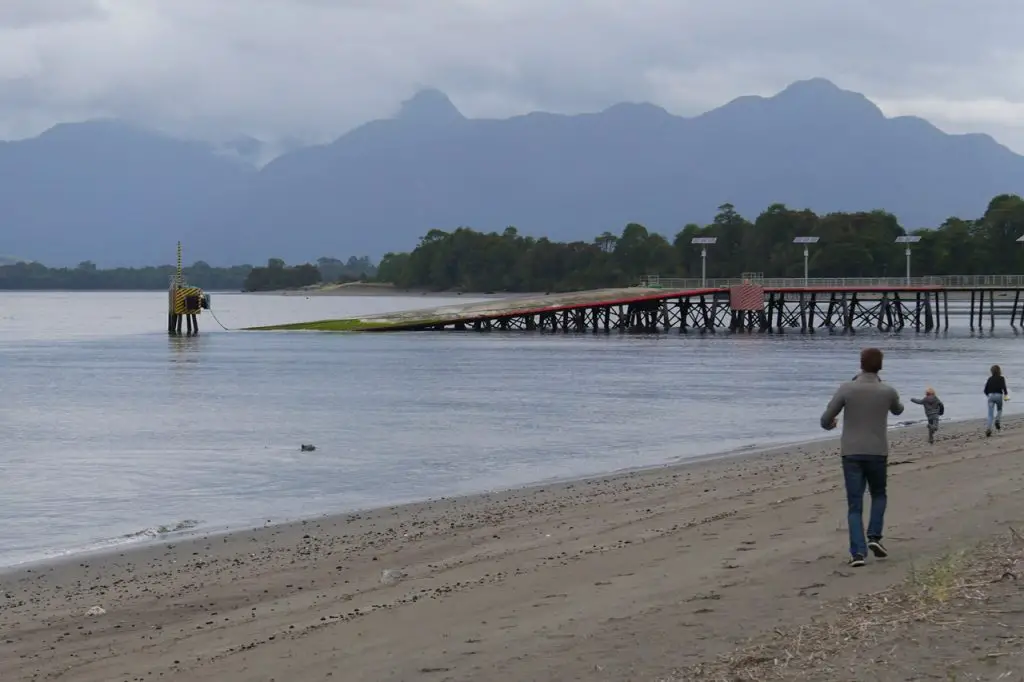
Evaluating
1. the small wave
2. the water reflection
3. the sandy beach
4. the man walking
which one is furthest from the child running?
the water reflection

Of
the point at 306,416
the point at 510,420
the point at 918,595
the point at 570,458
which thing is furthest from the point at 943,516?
the point at 306,416

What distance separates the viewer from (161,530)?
61.1 ft

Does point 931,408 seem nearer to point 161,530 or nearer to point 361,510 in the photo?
point 361,510

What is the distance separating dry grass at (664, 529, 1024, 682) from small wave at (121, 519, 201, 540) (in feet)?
35.8

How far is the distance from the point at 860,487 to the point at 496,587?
3.22m

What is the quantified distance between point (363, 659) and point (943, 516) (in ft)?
22.4

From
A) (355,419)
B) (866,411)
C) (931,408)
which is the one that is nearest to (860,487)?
(866,411)

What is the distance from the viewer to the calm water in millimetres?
22188

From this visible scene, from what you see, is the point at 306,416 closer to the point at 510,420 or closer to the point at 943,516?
Answer: the point at 510,420

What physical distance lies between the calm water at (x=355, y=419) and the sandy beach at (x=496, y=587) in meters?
3.46

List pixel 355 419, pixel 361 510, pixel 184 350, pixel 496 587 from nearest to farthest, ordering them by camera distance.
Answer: pixel 496 587, pixel 361 510, pixel 355 419, pixel 184 350

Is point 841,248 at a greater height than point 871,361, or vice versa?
point 841,248

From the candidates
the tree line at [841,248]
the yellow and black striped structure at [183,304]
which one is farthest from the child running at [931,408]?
the tree line at [841,248]

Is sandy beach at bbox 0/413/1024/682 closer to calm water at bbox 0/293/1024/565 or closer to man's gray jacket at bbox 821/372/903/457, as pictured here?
man's gray jacket at bbox 821/372/903/457
